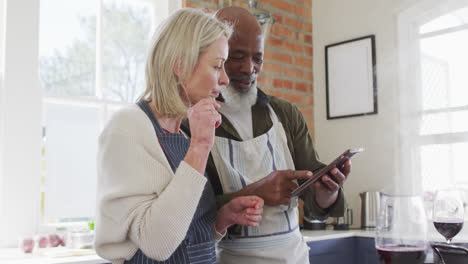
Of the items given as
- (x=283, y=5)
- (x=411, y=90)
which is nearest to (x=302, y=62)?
(x=283, y=5)

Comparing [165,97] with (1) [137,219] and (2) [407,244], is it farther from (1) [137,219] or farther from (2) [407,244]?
(2) [407,244]

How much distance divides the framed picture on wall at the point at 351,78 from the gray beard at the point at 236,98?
8.05 ft

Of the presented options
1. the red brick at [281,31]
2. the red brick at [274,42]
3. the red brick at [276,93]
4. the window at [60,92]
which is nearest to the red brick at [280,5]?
the red brick at [281,31]

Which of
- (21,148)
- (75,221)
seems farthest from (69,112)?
(75,221)

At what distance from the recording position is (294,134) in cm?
162

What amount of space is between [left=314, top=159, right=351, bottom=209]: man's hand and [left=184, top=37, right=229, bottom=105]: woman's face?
16.4 inches

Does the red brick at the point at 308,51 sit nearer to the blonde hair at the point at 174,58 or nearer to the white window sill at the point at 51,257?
the white window sill at the point at 51,257

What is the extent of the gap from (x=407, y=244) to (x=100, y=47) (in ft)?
8.05

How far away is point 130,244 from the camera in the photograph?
1036mm

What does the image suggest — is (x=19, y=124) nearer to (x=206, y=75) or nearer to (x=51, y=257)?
(x=51, y=257)

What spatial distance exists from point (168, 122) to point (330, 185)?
51 cm

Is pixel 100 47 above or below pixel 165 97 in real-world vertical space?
above

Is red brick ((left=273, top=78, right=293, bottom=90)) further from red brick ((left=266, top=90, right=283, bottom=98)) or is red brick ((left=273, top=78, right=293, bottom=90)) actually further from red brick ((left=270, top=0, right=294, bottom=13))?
red brick ((left=270, top=0, right=294, bottom=13))

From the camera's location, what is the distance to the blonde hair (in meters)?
1.14
